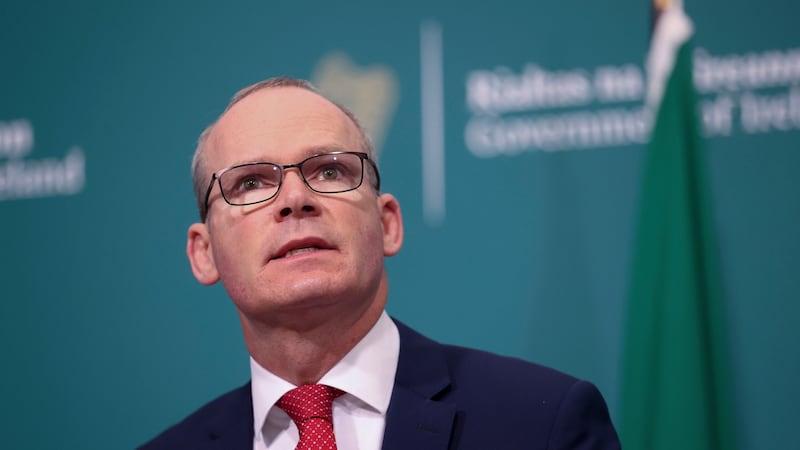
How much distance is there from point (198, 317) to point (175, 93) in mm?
816

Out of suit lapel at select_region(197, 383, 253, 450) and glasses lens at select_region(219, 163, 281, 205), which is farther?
suit lapel at select_region(197, 383, 253, 450)

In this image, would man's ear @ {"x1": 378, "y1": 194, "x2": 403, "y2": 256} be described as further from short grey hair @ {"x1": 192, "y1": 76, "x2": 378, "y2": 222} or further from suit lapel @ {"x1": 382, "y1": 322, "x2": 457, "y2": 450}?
suit lapel @ {"x1": 382, "y1": 322, "x2": 457, "y2": 450}

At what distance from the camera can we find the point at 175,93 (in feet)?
10.8

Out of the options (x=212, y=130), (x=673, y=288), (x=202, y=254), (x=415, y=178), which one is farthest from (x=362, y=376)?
(x=415, y=178)

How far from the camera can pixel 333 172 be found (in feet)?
6.05

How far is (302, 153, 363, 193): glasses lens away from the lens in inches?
71.0

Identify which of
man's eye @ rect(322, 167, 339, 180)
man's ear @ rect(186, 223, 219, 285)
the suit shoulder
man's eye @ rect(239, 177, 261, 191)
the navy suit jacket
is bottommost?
the suit shoulder

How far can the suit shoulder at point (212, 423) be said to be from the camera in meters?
1.97

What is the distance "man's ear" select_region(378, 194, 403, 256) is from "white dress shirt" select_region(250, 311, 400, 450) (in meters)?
0.17

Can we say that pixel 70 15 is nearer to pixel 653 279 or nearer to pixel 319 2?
pixel 319 2

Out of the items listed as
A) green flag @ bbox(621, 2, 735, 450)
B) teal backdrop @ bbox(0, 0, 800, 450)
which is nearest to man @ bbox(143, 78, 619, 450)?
green flag @ bbox(621, 2, 735, 450)

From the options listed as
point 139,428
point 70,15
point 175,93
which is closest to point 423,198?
point 175,93

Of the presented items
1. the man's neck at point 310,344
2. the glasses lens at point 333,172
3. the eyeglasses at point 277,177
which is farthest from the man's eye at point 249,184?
the man's neck at point 310,344

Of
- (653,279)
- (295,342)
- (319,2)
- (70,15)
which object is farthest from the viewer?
(70,15)
